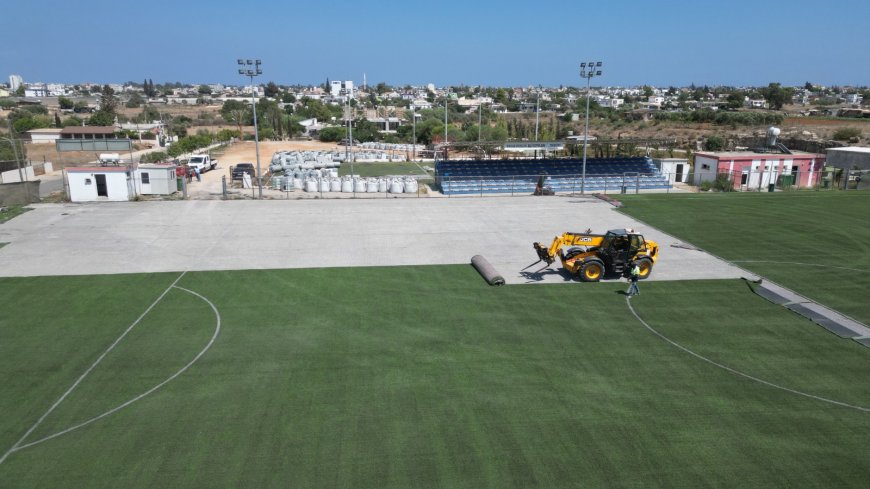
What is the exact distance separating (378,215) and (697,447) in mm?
25717

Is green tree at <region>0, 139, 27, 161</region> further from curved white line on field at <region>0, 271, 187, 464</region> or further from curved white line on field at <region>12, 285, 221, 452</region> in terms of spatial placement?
curved white line on field at <region>12, 285, 221, 452</region>

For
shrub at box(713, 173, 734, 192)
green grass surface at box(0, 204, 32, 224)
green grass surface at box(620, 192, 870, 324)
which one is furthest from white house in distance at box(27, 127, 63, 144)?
shrub at box(713, 173, 734, 192)

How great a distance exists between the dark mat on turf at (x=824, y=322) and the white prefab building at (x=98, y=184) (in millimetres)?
39471

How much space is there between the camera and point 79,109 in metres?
154

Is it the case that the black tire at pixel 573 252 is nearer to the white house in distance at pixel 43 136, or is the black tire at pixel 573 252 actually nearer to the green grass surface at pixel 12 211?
the green grass surface at pixel 12 211

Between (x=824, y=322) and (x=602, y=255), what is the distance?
7565mm

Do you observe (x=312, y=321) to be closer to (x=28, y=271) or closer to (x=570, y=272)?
(x=570, y=272)

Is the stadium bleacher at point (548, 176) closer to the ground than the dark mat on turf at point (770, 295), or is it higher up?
higher up

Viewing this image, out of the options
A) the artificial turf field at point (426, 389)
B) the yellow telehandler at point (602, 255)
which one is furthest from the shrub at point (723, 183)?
the yellow telehandler at point (602, 255)

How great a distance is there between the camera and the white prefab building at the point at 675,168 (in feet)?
173

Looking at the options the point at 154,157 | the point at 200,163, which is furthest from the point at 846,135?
the point at 154,157

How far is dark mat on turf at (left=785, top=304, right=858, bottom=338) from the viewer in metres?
18.0

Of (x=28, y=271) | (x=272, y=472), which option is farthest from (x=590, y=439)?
(x=28, y=271)

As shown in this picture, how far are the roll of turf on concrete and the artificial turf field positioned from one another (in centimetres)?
72
